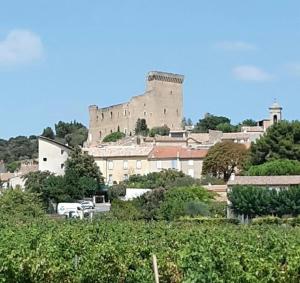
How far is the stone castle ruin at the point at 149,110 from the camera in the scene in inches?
4594

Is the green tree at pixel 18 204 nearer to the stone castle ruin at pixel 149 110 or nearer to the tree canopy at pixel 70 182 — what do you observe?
the tree canopy at pixel 70 182

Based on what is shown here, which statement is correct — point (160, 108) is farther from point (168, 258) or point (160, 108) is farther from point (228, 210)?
point (168, 258)

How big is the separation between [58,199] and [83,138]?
231 feet

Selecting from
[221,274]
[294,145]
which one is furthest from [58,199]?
[221,274]

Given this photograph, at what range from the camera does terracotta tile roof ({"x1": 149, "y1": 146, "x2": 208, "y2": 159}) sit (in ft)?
253

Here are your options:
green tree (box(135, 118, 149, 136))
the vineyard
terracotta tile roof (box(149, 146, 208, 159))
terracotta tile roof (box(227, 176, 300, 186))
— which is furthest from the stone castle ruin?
the vineyard

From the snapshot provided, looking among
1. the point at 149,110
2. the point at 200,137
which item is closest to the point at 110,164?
the point at 200,137

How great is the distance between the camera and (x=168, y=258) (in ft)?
49.5

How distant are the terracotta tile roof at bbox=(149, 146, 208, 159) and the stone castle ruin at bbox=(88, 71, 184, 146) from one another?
1412 inches

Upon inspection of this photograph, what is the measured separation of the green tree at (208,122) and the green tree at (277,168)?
64.9 metres

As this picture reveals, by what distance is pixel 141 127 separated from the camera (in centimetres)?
11356

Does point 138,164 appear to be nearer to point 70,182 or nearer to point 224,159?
point 224,159

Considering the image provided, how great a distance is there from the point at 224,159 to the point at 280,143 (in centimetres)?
1077

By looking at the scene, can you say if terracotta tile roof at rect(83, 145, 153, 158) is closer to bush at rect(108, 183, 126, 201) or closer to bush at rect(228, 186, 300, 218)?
bush at rect(108, 183, 126, 201)
